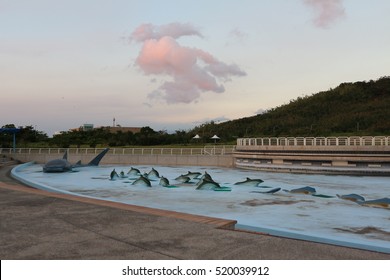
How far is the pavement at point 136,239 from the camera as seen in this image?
5.64 meters

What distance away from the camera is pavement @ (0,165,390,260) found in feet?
18.5

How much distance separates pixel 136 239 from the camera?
6582 mm

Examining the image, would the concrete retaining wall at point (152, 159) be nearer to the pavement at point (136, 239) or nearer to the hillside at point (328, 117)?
the pavement at point (136, 239)

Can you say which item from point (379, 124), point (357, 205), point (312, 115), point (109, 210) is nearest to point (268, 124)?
point (312, 115)

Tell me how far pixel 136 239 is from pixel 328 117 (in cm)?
9190

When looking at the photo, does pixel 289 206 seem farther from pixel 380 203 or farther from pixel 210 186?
pixel 210 186

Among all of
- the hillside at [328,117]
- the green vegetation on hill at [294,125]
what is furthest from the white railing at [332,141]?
the hillside at [328,117]

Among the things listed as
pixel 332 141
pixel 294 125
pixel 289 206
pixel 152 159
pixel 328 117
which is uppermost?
pixel 328 117

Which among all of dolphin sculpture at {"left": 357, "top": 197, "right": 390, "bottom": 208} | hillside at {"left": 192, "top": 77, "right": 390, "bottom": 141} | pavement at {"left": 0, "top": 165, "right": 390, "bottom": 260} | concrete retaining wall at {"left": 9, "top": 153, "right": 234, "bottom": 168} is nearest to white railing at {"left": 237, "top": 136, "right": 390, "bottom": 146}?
concrete retaining wall at {"left": 9, "top": 153, "right": 234, "bottom": 168}

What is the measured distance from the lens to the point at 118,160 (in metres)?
41.8

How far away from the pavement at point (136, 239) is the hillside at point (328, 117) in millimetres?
64111

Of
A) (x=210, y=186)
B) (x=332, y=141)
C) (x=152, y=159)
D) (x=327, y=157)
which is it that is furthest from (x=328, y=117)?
(x=210, y=186)

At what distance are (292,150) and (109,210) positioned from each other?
21985 mm
